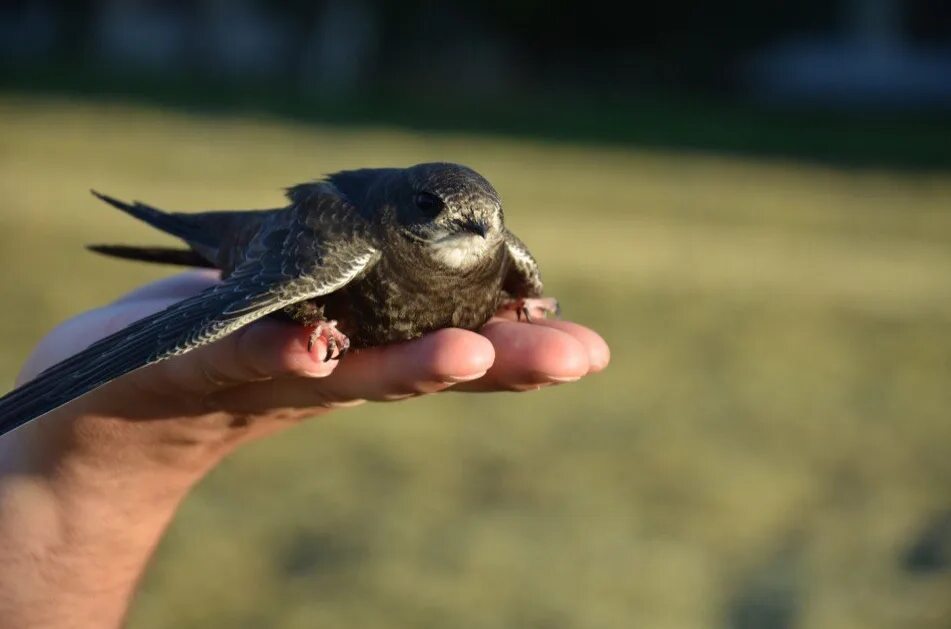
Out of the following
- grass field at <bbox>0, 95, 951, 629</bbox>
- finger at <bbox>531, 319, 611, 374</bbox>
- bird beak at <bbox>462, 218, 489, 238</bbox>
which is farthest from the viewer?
grass field at <bbox>0, 95, 951, 629</bbox>

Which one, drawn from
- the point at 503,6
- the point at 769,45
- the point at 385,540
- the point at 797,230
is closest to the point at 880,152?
the point at 797,230

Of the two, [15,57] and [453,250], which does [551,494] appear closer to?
[453,250]

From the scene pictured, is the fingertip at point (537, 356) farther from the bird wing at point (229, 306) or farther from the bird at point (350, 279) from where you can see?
the bird wing at point (229, 306)

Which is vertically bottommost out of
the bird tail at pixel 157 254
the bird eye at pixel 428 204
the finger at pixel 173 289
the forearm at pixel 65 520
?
the forearm at pixel 65 520

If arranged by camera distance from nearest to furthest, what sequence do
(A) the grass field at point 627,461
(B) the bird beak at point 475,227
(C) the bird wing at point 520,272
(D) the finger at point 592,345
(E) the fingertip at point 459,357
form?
(E) the fingertip at point 459,357, (D) the finger at point 592,345, (B) the bird beak at point 475,227, (C) the bird wing at point 520,272, (A) the grass field at point 627,461

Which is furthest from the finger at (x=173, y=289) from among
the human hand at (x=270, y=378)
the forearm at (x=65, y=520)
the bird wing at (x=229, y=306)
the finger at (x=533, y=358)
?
the finger at (x=533, y=358)

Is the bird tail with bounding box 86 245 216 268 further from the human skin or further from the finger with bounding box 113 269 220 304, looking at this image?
the human skin

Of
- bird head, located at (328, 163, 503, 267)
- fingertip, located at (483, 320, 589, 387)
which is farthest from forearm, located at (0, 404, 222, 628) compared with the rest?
fingertip, located at (483, 320, 589, 387)
